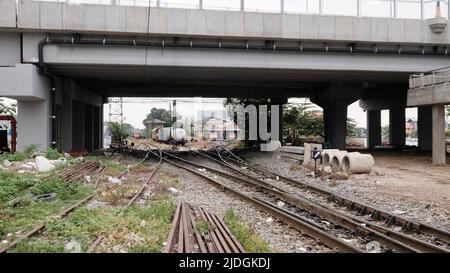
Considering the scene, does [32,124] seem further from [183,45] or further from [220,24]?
[220,24]

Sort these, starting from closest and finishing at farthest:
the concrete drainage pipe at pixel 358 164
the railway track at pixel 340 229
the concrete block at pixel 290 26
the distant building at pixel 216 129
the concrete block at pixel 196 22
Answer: the railway track at pixel 340 229, the concrete drainage pipe at pixel 358 164, the concrete block at pixel 196 22, the concrete block at pixel 290 26, the distant building at pixel 216 129

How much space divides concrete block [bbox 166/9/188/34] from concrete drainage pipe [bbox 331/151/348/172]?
9.69 m

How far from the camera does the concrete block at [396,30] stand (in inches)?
849

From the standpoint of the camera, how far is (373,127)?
46938mm

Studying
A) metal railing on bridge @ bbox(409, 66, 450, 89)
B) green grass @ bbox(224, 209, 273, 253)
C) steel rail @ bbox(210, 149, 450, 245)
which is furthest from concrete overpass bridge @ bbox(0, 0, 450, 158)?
green grass @ bbox(224, 209, 273, 253)

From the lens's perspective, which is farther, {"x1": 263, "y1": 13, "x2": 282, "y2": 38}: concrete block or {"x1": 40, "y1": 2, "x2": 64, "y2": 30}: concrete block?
{"x1": 263, "y1": 13, "x2": 282, "y2": 38}: concrete block

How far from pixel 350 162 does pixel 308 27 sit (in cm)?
786

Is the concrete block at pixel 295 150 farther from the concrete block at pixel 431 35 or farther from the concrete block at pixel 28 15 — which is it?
the concrete block at pixel 28 15

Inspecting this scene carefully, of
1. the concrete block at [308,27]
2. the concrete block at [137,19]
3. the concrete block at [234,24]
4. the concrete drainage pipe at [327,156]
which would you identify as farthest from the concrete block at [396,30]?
the concrete block at [137,19]

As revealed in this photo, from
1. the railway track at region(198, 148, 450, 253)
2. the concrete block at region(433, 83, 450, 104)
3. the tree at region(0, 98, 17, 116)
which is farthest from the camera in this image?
the tree at region(0, 98, 17, 116)

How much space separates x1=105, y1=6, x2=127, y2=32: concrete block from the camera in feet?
63.1

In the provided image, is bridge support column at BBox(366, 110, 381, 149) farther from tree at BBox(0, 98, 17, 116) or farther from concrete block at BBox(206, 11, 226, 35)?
tree at BBox(0, 98, 17, 116)

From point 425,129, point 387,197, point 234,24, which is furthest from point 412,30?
point 425,129
